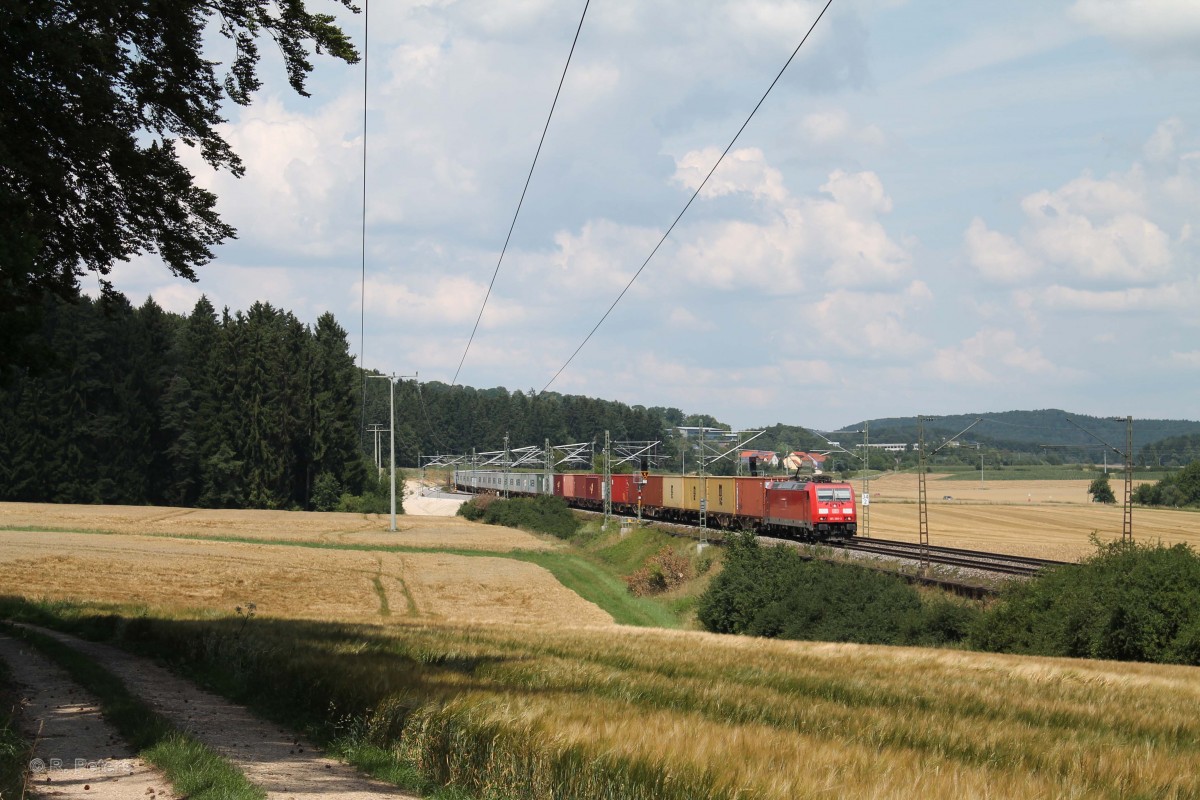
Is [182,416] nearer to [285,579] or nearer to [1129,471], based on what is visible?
[285,579]

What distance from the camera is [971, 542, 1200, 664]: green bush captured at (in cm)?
2859

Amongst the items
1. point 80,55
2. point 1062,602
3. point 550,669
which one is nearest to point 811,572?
point 1062,602

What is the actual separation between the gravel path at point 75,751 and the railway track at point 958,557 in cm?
2925

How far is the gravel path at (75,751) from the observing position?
9.15m

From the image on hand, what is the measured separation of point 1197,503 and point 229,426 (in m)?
101

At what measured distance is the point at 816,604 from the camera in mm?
38375

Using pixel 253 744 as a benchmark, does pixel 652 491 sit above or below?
above

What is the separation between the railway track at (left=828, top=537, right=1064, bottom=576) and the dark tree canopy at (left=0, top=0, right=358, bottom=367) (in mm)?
27891

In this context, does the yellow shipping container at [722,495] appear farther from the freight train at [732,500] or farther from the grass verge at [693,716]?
the grass verge at [693,716]

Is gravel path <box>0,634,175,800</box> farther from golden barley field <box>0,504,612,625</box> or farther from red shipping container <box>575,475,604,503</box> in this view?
red shipping container <box>575,475,604,503</box>

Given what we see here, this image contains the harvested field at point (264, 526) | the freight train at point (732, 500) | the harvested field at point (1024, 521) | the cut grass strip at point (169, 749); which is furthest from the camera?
the harvested field at point (264, 526)

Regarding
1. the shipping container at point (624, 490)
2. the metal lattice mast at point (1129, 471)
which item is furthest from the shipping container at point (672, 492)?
the metal lattice mast at point (1129, 471)

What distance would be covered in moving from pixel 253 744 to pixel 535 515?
8235 cm

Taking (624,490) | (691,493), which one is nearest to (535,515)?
(624,490)
